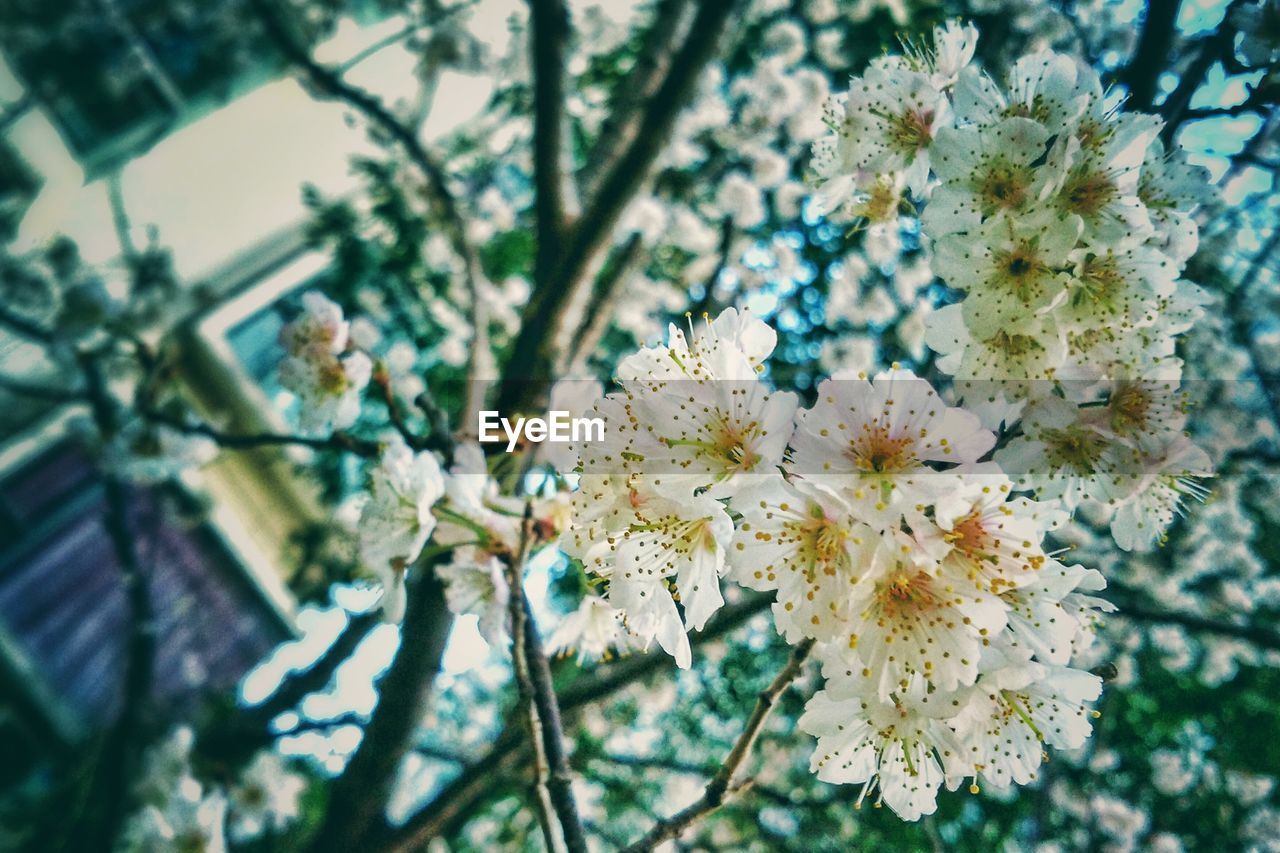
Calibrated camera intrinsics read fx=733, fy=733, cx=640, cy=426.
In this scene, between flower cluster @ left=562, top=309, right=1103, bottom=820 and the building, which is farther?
the building

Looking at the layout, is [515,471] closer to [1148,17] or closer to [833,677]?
[833,677]

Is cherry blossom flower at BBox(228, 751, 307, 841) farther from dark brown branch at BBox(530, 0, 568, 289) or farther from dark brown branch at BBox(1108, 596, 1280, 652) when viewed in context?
dark brown branch at BBox(1108, 596, 1280, 652)

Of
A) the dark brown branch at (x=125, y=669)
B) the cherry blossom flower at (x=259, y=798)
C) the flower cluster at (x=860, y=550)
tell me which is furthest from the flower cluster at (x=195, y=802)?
the flower cluster at (x=860, y=550)

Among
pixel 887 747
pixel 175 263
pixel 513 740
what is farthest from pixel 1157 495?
pixel 175 263

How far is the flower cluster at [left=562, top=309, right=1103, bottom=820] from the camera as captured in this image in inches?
34.1

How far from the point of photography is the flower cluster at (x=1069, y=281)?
3.49 feet

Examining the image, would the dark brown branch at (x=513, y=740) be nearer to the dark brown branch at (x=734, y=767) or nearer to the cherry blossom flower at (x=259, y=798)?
the dark brown branch at (x=734, y=767)

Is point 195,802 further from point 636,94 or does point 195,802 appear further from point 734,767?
point 636,94

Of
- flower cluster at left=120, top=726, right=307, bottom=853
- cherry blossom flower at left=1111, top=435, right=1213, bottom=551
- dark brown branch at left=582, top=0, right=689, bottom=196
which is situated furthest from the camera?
dark brown branch at left=582, top=0, right=689, bottom=196

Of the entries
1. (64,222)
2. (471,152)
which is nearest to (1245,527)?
(471,152)

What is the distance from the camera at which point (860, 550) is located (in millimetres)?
821

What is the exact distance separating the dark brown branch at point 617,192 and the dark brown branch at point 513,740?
3.61 ft

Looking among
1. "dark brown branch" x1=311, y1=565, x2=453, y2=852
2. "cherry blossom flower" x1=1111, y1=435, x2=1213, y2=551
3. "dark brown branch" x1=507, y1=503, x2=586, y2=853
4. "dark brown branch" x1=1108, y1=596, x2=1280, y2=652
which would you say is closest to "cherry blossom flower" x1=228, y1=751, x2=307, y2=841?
"dark brown branch" x1=311, y1=565, x2=453, y2=852

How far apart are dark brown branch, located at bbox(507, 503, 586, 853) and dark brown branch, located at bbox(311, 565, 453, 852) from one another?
34.7 inches
